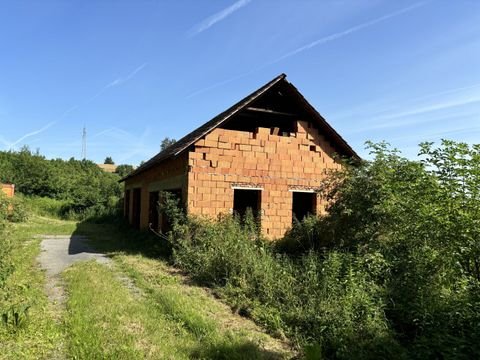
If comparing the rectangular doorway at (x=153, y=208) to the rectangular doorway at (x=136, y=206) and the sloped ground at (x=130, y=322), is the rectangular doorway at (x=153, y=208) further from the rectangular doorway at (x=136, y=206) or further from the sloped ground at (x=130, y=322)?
the sloped ground at (x=130, y=322)

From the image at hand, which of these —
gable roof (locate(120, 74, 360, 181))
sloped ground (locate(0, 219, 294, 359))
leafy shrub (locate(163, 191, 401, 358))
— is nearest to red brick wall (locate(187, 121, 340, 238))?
gable roof (locate(120, 74, 360, 181))

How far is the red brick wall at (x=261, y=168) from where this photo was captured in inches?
474

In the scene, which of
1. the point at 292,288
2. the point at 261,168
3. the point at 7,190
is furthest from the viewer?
the point at 7,190

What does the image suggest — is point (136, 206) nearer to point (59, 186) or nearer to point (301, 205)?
point (301, 205)

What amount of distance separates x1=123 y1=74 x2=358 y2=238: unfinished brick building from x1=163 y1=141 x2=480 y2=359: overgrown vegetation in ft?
7.04

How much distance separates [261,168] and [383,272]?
597cm

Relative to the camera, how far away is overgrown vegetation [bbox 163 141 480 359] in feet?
17.6

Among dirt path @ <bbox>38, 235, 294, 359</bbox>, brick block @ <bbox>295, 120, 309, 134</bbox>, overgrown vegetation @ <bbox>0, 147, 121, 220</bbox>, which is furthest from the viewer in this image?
overgrown vegetation @ <bbox>0, 147, 121, 220</bbox>

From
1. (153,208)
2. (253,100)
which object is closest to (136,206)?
(153,208)

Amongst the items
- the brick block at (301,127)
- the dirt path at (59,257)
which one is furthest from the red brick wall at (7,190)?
the brick block at (301,127)

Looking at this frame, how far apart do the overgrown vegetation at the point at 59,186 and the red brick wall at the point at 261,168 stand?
20349 millimetres

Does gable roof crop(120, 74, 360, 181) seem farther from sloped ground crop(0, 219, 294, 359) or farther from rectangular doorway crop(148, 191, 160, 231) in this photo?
sloped ground crop(0, 219, 294, 359)

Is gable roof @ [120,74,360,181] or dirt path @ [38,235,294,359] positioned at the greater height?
gable roof @ [120,74,360,181]

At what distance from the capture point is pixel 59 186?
40.3 metres
